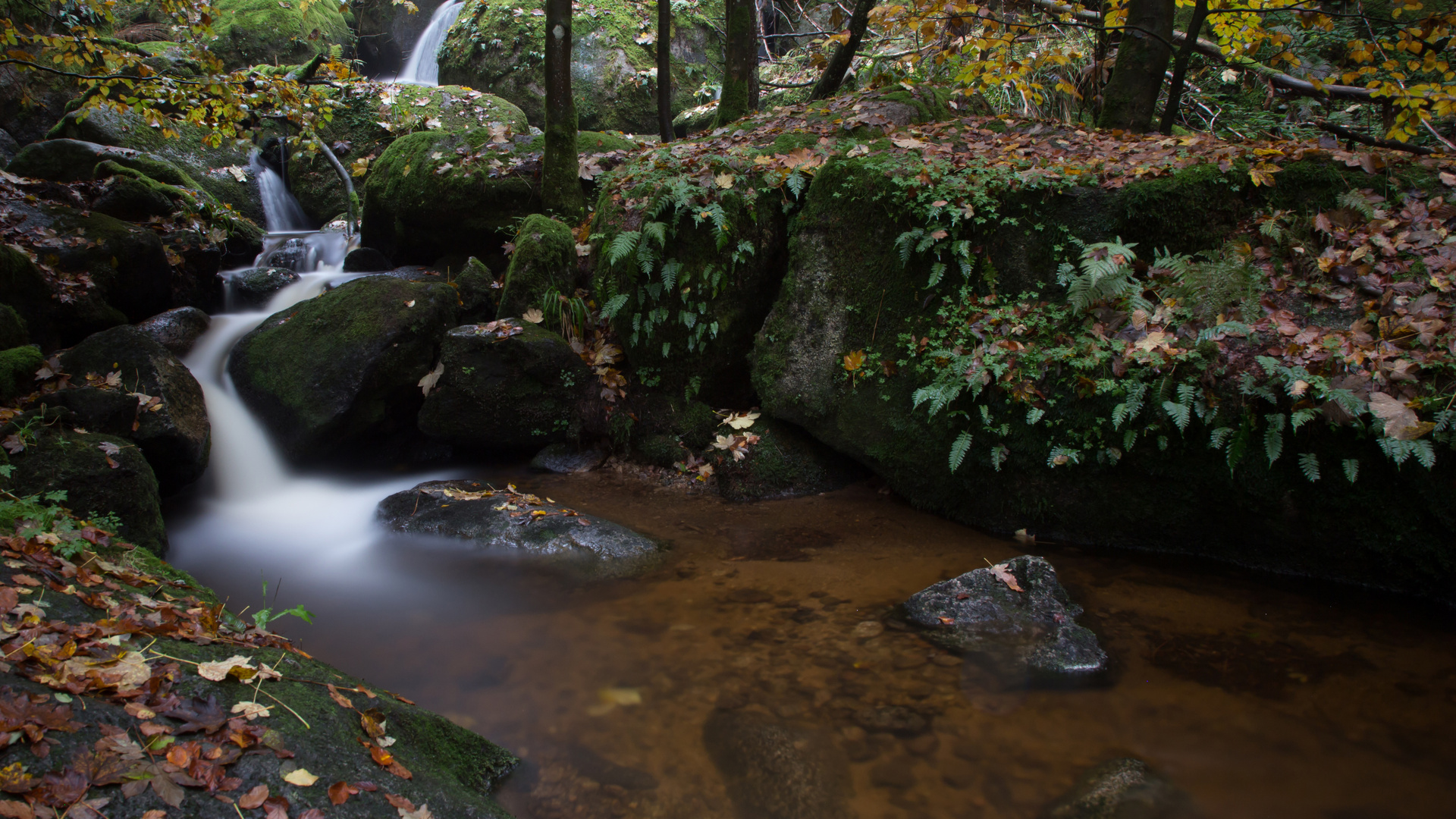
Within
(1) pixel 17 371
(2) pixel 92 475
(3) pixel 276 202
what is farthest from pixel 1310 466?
(3) pixel 276 202

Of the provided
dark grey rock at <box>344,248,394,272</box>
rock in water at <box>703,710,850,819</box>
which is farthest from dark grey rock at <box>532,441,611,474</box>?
dark grey rock at <box>344,248,394,272</box>

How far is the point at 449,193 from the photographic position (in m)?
9.48

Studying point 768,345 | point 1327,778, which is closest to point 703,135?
point 768,345

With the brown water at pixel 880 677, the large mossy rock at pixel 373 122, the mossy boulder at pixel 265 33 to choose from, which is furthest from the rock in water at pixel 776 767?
the mossy boulder at pixel 265 33

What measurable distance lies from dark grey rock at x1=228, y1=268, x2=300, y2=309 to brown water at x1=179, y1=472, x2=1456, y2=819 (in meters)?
4.97

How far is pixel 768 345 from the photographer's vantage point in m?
6.72

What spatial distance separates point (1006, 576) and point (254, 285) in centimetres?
994

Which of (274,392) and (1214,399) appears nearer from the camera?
(1214,399)

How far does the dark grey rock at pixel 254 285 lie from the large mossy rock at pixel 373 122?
12.9ft

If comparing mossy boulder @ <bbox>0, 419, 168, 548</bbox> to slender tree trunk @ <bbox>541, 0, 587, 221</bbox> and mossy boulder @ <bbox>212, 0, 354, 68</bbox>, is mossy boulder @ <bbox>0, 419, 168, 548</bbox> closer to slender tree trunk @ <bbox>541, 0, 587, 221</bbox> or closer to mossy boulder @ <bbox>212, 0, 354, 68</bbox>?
slender tree trunk @ <bbox>541, 0, 587, 221</bbox>

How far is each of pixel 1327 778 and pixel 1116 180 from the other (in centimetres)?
436

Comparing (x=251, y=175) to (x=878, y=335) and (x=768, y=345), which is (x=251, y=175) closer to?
(x=768, y=345)

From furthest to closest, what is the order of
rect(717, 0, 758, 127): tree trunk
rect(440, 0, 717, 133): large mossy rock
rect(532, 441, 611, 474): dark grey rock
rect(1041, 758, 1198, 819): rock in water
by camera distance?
rect(440, 0, 717, 133): large mossy rock → rect(717, 0, 758, 127): tree trunk → rect(532, 441, 611, 474): dark grey rock → rect(1041, 758, 1198, 819): rock in water

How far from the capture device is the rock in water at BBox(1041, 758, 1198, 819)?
9.24 ft
